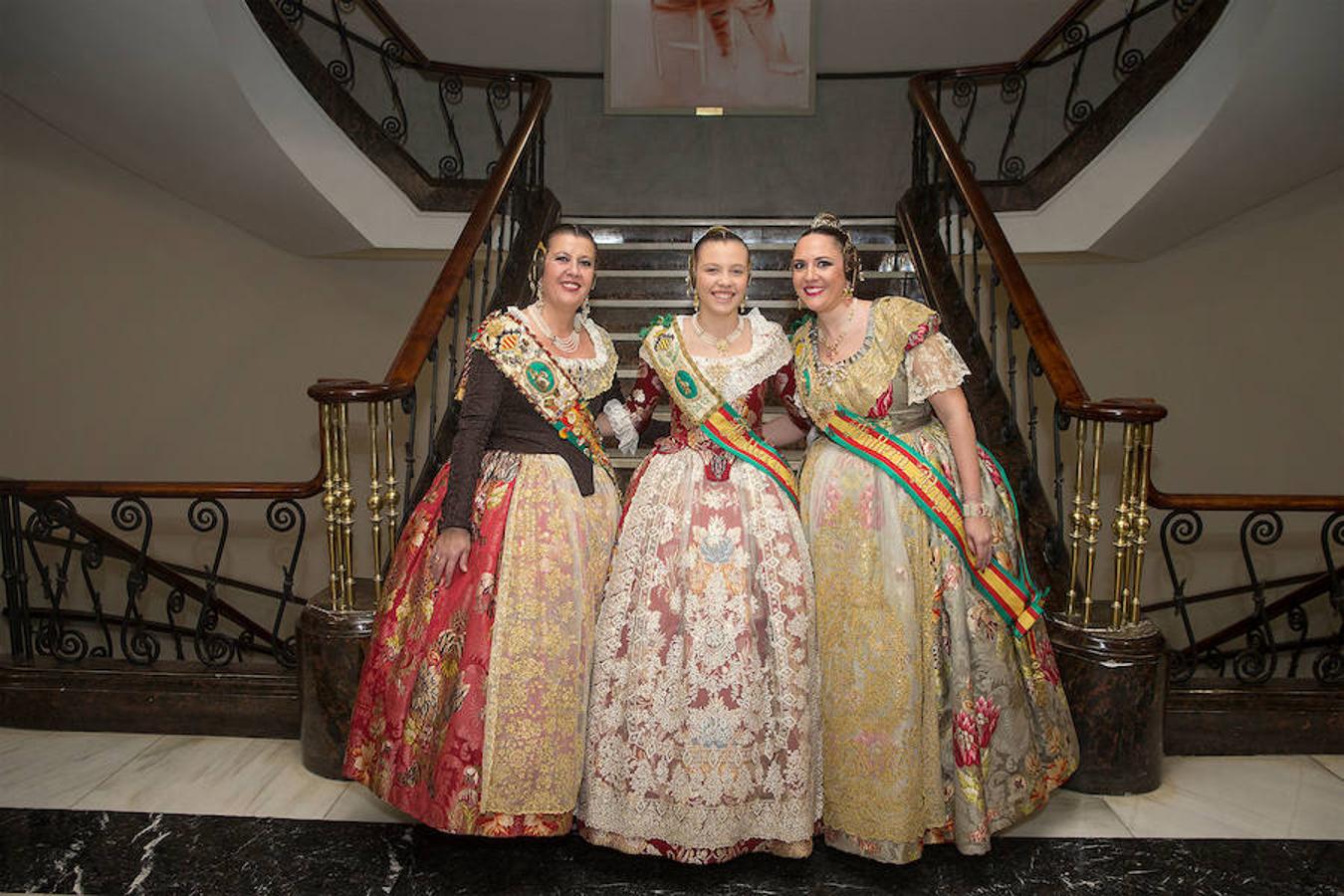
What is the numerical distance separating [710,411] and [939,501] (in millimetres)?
573

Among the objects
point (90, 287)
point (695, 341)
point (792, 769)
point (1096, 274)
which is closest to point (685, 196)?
point (1096, 274)

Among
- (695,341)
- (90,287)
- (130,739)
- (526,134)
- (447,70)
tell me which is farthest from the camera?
(447,70)

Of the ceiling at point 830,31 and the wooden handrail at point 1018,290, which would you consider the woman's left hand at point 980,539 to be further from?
the ceiling at point 830,31

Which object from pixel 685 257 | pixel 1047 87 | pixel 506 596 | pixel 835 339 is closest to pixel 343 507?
pixel 506 596

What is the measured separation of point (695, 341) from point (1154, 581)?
14.3 feet

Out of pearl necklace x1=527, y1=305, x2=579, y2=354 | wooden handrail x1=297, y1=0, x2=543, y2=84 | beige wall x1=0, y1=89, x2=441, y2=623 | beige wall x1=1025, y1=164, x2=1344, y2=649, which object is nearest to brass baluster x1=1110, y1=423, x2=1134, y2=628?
pearl necklace x1=527, y1=305, x2=579, y2=354

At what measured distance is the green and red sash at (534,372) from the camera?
2316mm

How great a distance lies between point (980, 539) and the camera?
7.45 feet

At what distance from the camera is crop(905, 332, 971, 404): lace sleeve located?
7.51 feet

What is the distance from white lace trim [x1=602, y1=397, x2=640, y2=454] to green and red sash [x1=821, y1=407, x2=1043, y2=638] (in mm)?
535

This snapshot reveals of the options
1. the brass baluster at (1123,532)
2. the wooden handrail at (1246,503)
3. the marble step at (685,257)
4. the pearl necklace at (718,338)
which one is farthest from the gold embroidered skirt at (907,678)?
the marble step at (685,257)

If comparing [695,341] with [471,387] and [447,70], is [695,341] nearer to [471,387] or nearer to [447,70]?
[471,387]

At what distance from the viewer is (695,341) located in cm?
237

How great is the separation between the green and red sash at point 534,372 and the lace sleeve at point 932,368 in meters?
0.79
